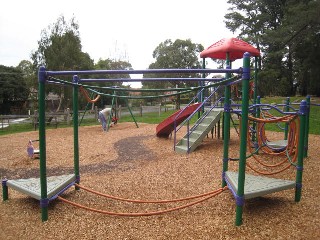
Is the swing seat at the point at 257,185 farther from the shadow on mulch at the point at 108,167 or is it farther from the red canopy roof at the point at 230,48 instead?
the red canopy roof at the point at 230,48

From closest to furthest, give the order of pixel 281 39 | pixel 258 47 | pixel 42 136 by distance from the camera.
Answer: pixel 42 136 < pixel 281 39 < pixel 258 47

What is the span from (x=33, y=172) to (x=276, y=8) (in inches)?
1283

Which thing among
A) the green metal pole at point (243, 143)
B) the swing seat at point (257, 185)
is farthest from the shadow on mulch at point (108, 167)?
the green metal pole at point (243, 143)

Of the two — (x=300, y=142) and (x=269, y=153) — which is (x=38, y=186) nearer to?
(x=300, y=142)

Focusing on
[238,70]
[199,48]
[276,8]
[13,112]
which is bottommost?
[13,112]

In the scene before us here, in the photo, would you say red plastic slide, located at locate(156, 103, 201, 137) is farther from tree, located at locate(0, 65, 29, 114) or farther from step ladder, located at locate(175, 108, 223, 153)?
tree, located at locate(0, 65, 29, 114)

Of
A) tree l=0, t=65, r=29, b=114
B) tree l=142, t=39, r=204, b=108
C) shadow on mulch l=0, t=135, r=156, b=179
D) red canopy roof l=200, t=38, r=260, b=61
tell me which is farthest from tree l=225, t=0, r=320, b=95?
tree l=0, t=65, r=29, b=114

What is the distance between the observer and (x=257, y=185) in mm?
3100

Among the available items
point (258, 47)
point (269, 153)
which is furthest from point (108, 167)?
point (258, 47)

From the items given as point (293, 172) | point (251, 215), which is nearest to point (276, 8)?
point (293, 172)

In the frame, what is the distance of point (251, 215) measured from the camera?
116 inches

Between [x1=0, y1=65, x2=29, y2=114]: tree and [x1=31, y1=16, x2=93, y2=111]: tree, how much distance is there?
568 inches

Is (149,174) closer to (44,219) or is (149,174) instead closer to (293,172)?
(44,219)

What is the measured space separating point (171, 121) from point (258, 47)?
77.5 feet
